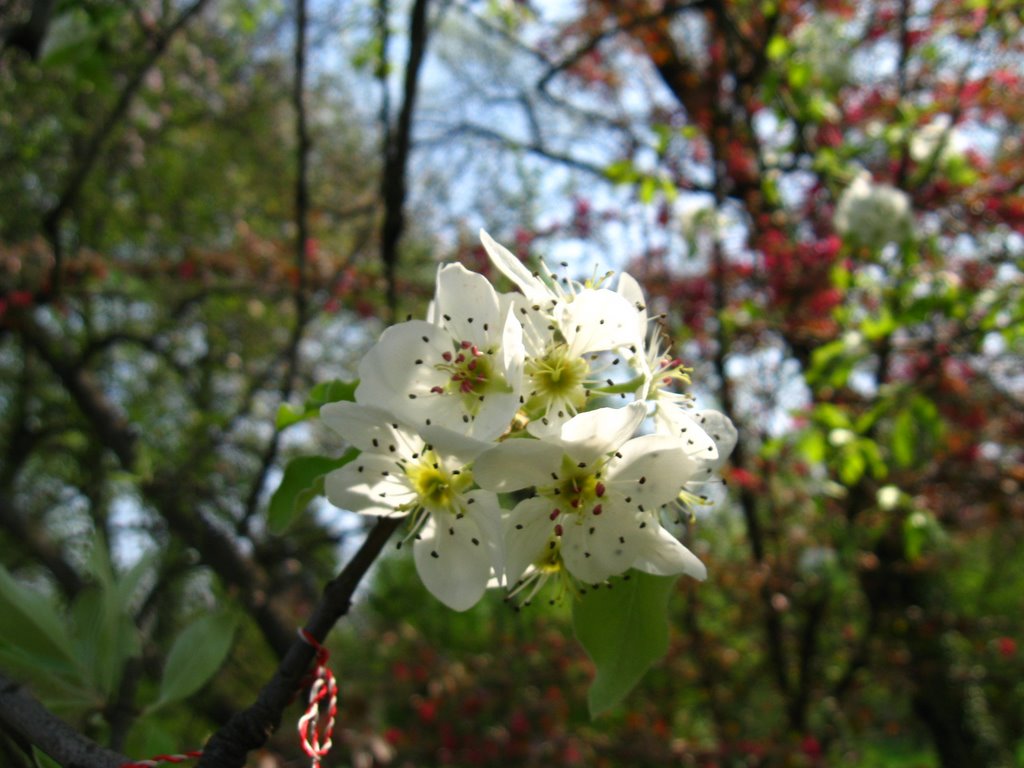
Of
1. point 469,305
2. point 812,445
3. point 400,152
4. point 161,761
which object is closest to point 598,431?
point 469,305

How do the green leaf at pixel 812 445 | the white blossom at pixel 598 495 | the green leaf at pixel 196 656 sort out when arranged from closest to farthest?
the white blossom at pixel 598 495 → the green leaf at pixel 196 656 → the green leaf at pixel 812 445

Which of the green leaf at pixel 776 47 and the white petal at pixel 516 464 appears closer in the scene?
the white petal at pixel 516 464

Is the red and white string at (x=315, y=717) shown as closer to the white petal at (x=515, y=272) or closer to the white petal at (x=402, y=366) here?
the white petal at (x=402, y=366)

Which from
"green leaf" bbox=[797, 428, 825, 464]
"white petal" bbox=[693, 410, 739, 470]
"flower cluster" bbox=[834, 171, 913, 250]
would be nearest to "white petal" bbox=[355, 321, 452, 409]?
"white petal" bbox=[693, 410, 739, 470]

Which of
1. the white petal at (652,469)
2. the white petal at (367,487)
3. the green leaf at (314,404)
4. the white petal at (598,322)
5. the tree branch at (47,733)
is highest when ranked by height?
the white petal at (598,322)

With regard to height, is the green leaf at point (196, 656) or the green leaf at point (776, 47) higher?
the green leaf at point (776, 47)

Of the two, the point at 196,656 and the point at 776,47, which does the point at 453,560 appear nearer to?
the point at 196,656

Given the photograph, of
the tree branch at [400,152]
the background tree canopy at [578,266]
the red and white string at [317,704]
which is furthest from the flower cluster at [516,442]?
the tree branch at [400,152]
